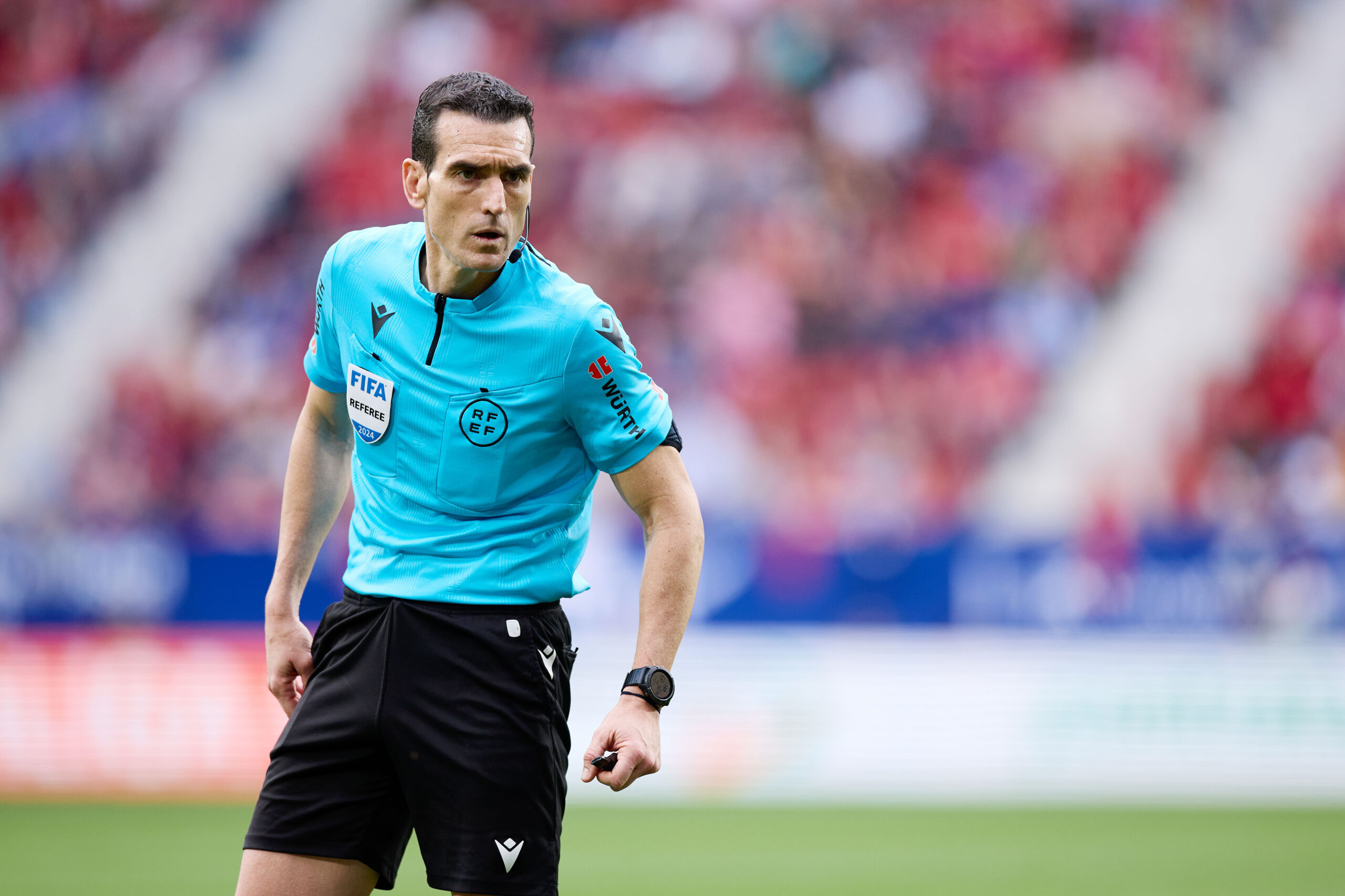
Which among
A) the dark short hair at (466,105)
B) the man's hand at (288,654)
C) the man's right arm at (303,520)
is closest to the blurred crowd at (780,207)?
the man's right arm at (303,520)

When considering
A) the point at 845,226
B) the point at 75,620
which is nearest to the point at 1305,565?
the point at 845,226

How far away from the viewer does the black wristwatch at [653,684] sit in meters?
3.01

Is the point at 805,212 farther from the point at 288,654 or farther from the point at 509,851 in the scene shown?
the point at 509,851

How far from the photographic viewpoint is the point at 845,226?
46.6ft

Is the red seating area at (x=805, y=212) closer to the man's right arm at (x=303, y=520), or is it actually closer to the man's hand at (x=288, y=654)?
the man's right arm at (x=303, y=520)

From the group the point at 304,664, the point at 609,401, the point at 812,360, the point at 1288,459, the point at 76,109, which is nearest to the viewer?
the point at 609,401

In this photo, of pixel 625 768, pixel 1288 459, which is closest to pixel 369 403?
pixel 625 768

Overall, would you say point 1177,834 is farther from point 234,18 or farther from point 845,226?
point 234,18

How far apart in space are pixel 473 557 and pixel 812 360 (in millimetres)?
10522

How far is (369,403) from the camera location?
3.27 metres

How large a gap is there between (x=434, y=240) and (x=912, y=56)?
1267cm

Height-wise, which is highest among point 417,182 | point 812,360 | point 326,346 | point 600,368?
point 812,360

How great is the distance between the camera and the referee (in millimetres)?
3061

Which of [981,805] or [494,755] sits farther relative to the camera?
[981,805]
